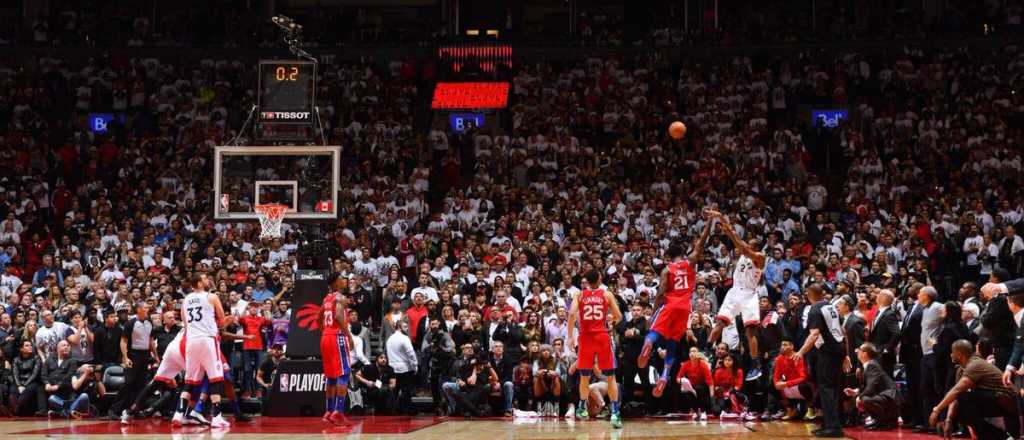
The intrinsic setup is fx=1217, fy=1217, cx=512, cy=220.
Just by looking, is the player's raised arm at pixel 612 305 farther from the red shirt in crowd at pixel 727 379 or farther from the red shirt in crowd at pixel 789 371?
the red shirt in crowd at pixel 727 379

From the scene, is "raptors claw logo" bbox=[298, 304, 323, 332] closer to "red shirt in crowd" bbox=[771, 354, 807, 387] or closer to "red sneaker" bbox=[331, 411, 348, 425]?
"red sneaker" bbox=[331, 411, 348, 425]

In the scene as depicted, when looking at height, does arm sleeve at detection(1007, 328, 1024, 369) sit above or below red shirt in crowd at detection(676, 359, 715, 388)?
above

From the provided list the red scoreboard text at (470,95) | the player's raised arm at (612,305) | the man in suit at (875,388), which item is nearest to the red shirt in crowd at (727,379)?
the man in suit at (875,388)

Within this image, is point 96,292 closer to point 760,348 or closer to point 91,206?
point 91,206

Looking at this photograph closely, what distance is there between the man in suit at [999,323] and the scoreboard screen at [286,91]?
441 inches

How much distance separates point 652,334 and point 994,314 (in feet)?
14.3

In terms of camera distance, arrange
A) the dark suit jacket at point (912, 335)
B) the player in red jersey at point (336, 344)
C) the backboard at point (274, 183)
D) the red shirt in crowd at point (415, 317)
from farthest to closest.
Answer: the red shirt in crowd at point (415, 317), the backboard at point (274, 183), the player in red jersey at point (336, 344), the dark suit jacket at point (912, 335)

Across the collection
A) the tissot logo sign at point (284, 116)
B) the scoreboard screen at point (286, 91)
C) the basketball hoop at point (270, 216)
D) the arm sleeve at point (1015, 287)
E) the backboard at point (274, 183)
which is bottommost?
the arm sleeve at point (1015, 287)

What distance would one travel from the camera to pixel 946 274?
24.6m

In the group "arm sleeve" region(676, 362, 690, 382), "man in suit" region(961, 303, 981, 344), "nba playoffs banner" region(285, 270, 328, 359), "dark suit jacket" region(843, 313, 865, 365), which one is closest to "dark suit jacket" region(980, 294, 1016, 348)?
"man in suit" region(961, 303, 981, 344)

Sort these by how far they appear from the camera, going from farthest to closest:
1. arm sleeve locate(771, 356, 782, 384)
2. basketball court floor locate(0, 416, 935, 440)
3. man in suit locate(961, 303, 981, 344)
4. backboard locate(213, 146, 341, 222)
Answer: backboard locate(213, 146, 341, 222) < arm sleeve locate(771, 356, 782, 384) < man in suit locate(961, 303, 981, 344) < basketball court floor locate(0, 416, 935, 440)

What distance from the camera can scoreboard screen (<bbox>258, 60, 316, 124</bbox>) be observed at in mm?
20359

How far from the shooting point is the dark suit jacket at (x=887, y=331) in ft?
54.9

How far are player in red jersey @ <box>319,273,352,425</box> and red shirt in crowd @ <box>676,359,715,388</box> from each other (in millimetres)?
5636
